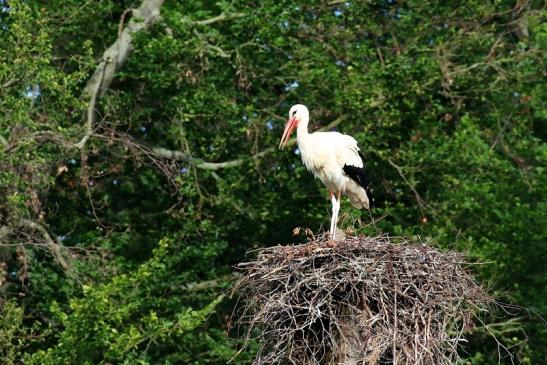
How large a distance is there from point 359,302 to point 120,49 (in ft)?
26.4

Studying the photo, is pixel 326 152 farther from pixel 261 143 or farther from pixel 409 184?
pixel 261 143

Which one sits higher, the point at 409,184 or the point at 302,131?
the point at 302,131

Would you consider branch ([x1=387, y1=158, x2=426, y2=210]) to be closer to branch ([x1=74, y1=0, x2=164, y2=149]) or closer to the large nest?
branch ([x1=74, y1=0, x2=164, y2=149])

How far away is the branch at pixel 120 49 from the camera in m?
17.8

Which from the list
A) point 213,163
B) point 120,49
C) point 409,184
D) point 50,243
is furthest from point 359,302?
point 120,49

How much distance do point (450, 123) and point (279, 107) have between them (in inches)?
107

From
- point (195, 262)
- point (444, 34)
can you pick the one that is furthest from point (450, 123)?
point (195, 262)

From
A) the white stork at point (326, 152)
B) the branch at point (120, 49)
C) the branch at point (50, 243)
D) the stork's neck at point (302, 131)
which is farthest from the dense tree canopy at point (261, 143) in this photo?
the stork's neck at point (302, 131)

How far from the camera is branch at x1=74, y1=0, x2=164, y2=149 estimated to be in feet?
58.3

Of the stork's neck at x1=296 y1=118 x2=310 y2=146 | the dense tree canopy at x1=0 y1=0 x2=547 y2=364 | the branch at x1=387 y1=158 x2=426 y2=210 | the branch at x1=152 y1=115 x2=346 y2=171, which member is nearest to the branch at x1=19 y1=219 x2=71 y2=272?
the dense tree canopy at x1=0 y1=0 x2=547 y2=364

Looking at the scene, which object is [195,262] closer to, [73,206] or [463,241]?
[73,206]

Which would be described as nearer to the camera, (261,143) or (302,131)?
(302,131)

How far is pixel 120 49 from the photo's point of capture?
18.2m

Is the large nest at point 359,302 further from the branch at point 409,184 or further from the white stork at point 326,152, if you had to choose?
the branch at point 409,184
